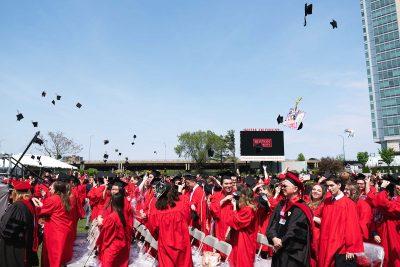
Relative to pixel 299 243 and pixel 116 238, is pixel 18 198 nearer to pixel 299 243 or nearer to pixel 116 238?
pixel 116 238

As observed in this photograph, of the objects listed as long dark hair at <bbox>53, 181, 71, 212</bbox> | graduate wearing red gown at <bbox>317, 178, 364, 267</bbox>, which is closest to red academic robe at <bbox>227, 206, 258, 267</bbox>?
graduate wearing red gown at <bbox>317, 178, 364, 267</bbox>

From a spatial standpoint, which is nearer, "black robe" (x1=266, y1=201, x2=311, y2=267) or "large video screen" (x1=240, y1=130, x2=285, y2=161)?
"black robe" (x1=266, y1=201, x2=311, y2=267)

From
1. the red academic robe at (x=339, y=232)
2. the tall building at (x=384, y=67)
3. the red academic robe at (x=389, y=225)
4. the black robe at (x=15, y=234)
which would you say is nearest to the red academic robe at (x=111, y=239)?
the black robe at (x=15, y=234)

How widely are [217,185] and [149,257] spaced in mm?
2507

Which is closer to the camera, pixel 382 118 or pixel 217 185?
pixel 217 185

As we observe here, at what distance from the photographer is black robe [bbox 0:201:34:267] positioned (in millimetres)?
5711

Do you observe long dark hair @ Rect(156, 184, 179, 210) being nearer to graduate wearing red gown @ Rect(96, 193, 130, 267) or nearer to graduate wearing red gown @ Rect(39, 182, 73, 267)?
graduate wearing red gown @ Rect(96, 193, 130, 267)

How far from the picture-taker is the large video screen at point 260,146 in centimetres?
4738

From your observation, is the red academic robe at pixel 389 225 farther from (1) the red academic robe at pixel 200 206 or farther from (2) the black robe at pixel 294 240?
(1) the red academic robe at pixel 200 206

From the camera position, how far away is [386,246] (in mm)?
6586

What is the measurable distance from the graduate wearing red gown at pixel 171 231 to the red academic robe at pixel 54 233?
217 centimetres

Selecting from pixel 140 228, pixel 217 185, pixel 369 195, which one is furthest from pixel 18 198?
pixel 369 195

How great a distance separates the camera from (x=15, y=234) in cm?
575

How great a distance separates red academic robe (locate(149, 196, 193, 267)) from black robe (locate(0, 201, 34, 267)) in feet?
6.57
